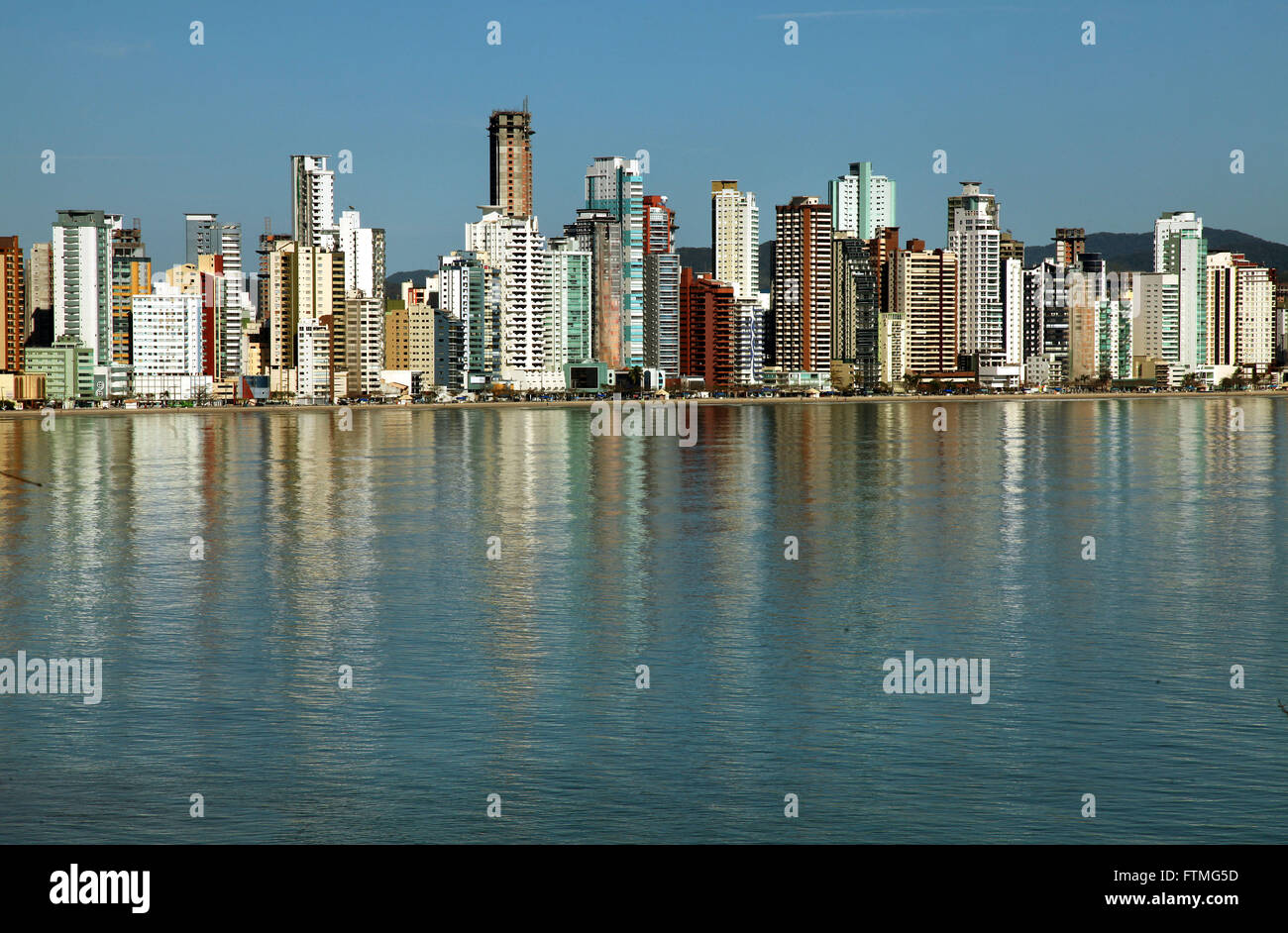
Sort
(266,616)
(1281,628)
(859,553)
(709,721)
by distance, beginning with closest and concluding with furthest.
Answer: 1. (709,721)
2. (1281,628)
3. (266,616)
4. (859,553)

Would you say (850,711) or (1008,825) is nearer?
(1008,825)

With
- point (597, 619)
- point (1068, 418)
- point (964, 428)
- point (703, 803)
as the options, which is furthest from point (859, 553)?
point (1068, 418)

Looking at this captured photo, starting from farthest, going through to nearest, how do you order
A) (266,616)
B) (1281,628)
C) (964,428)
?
(964,428) → (266,616) → (1281,628)

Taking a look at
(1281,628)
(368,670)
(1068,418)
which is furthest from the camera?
(1068,418)

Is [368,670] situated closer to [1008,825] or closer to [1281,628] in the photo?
[1008,825]
